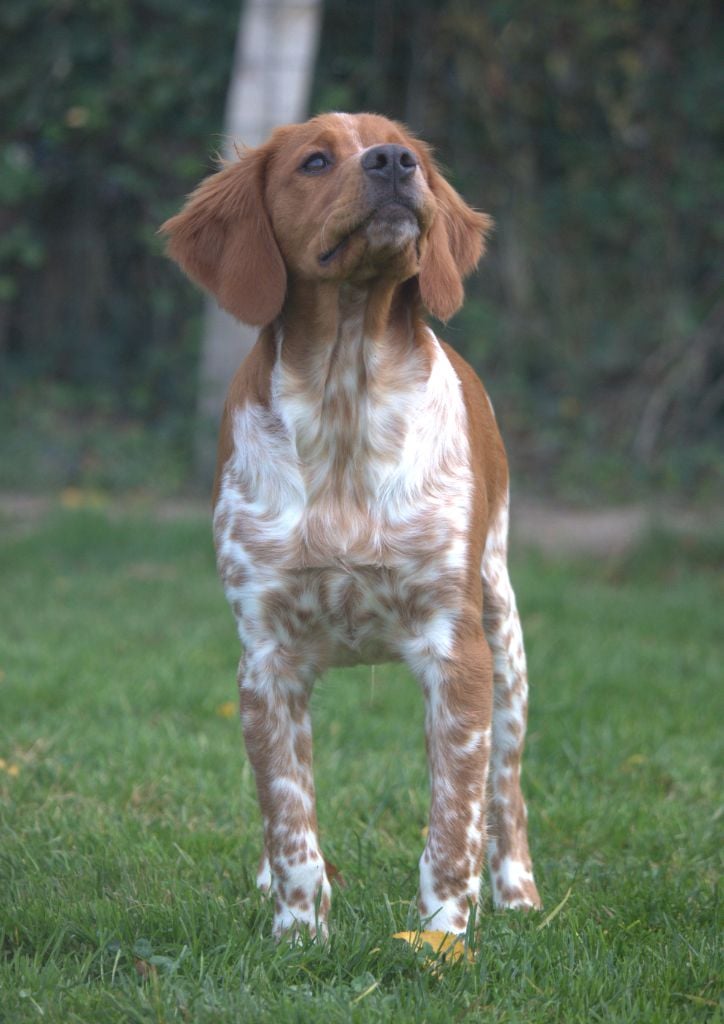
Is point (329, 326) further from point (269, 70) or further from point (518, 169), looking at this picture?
point (518, 169)

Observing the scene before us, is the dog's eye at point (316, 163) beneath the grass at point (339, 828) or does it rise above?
above

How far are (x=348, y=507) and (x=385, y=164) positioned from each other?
0.64 m

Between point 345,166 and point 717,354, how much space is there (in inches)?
250

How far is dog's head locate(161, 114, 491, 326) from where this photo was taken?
8.64 ft

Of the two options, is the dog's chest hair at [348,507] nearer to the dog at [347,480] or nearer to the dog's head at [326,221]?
the dog at [347,480]

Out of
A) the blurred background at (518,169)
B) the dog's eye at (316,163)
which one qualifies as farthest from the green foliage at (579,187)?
the dog's eye at (316,163)

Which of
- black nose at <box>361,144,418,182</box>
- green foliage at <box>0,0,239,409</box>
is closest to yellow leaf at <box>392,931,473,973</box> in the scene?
black nose at <box>361,144,418,182</box>

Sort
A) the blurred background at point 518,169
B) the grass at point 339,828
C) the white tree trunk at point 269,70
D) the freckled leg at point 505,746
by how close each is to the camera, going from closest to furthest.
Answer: the grass at point 339,828 < the freckled leg at point 505,746 < the white tree trunk at point 269,70 < the blurred background at point 518,169

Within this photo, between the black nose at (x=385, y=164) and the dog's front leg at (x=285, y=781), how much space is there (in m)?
Result: 0.91

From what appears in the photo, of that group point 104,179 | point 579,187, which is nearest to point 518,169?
point 579,187

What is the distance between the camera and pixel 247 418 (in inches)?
111

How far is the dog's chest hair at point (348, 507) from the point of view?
266cm

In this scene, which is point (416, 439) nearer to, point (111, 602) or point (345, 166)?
point (345, 166)

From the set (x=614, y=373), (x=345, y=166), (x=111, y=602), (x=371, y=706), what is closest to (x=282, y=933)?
(x=345, y=166)
